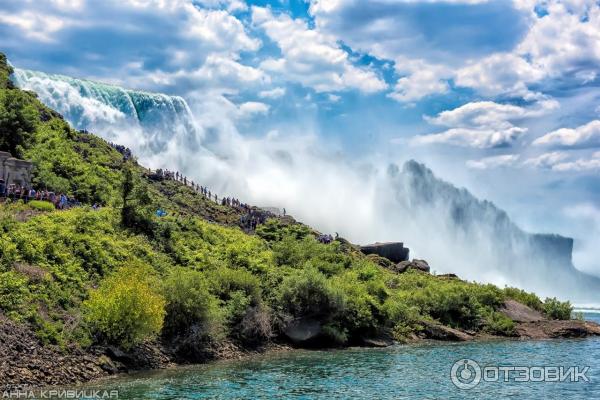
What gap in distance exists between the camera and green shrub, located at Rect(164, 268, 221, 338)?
44969 mm

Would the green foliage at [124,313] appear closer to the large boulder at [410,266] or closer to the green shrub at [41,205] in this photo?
the green shrub at [41,205]

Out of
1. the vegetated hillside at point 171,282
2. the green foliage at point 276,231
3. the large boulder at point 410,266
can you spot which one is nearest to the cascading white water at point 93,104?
the vegetated hillside at point 171,282

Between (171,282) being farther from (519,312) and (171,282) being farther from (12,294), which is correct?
(519,312)

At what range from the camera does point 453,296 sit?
2753 inches

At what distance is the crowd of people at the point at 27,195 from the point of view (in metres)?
60.8

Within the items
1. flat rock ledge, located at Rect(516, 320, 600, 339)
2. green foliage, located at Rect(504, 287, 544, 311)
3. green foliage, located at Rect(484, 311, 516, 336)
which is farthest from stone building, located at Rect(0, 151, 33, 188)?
green foliage, located at Rect(504, 287, 544, 311)

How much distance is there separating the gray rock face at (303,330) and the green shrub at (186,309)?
9.18 metres

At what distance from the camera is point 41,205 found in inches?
2338

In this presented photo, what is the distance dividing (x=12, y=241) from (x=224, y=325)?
17.0m

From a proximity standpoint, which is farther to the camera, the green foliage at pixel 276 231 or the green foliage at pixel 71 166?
the green foliage at pixel 276 231

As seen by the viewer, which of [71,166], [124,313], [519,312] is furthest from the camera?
[71,166]
